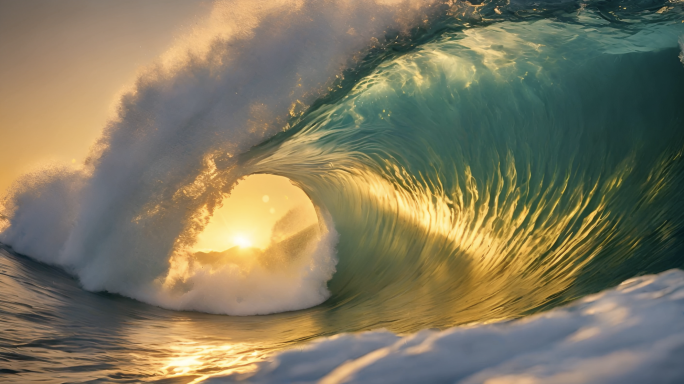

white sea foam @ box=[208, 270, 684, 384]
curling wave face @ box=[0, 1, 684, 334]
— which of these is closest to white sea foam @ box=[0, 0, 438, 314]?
curling wave face @ box=[0, 1, 684, 334]

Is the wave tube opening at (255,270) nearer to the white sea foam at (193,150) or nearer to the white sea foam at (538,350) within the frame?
the white sea foam at (193,150)

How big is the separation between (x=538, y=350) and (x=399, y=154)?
3558 mm

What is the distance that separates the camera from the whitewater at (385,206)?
A: 63.0 inches

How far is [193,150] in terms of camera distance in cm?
449

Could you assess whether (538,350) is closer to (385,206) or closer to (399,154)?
(399,154)

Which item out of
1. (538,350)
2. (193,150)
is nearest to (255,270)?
(193,150)

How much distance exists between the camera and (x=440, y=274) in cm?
360

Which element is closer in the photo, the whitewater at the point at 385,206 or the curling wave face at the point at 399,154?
the whitewater at the point at 385,206

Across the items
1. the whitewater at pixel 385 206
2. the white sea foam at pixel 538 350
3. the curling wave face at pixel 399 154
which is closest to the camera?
the white sea foam at pixel 538 350

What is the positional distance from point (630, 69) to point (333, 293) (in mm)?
3604

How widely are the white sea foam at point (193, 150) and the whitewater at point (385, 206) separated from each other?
0.07 feet

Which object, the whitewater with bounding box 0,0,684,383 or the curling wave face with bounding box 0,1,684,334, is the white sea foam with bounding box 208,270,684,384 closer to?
the whitewater with bounding box 0,0,684,383

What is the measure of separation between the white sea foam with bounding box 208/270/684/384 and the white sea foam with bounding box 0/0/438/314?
10.1ft

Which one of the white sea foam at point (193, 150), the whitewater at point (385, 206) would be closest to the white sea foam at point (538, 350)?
the whitewater at point (385, 206)
